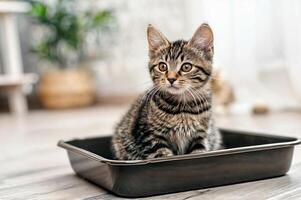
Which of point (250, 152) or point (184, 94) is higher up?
point (184, 94)

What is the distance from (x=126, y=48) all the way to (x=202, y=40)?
2572 millimetres

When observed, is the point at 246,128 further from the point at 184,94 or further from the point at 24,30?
the point at 24,30

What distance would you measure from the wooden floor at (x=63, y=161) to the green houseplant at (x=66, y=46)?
640 millimetres

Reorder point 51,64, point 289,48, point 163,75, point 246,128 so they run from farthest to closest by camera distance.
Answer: point 51,64
point 289,48
point 246,128
point 163,75

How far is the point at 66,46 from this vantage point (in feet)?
13.0

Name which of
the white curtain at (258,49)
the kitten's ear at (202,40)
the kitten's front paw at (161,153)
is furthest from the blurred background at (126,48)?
the kitten's front paw at (161,153)

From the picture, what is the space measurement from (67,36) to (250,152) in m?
2.79

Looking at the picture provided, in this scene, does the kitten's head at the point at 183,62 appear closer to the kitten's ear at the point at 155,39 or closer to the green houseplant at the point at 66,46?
the kitten's ear at the point at 155,39

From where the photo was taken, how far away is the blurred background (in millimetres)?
2660

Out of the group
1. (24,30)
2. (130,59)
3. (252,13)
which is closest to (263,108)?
(252,13)

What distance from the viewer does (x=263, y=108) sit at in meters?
2.65

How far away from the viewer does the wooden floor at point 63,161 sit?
1.11m

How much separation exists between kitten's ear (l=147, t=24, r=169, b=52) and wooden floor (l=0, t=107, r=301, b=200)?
13.1 inches

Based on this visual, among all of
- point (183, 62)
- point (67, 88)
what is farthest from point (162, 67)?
point (67, 88)
